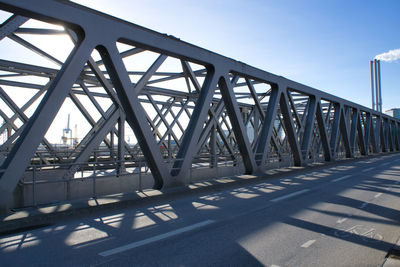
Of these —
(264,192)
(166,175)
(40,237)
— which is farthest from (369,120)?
(40,237)

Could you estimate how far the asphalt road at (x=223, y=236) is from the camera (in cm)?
423

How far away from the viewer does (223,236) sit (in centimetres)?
526

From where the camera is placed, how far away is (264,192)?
10.1m

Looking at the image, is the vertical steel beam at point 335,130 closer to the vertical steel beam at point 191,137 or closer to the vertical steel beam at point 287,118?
the vertical steel beam at point 287,118

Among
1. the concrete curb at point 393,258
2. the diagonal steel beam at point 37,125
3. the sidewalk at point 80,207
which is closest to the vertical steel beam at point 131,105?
the diagonal steel beam at point 37,125

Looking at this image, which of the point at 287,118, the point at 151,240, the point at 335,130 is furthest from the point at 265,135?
the point at 335,130

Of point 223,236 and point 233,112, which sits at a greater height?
point 233,112

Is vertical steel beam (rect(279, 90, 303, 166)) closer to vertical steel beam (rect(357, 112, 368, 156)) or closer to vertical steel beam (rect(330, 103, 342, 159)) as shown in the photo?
vertical steel beam (rect(330, 103, 342, 159))

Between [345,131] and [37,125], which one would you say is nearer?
[37,125]

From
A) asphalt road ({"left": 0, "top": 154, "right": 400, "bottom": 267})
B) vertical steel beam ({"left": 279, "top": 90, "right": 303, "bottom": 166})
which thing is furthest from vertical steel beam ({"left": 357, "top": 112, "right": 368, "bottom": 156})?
asphalt road ({"left": 0, "top": 154, "right": 400, "bottom": 267})

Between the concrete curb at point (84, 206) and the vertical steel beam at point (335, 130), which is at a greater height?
the vertical steel beam at point (335, 130)

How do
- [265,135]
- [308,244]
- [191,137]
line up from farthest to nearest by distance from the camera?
[265,135] < [191,137] < [308,244]

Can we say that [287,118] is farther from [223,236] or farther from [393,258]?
[393,258]

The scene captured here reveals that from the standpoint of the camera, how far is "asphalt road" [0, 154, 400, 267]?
4234mm
